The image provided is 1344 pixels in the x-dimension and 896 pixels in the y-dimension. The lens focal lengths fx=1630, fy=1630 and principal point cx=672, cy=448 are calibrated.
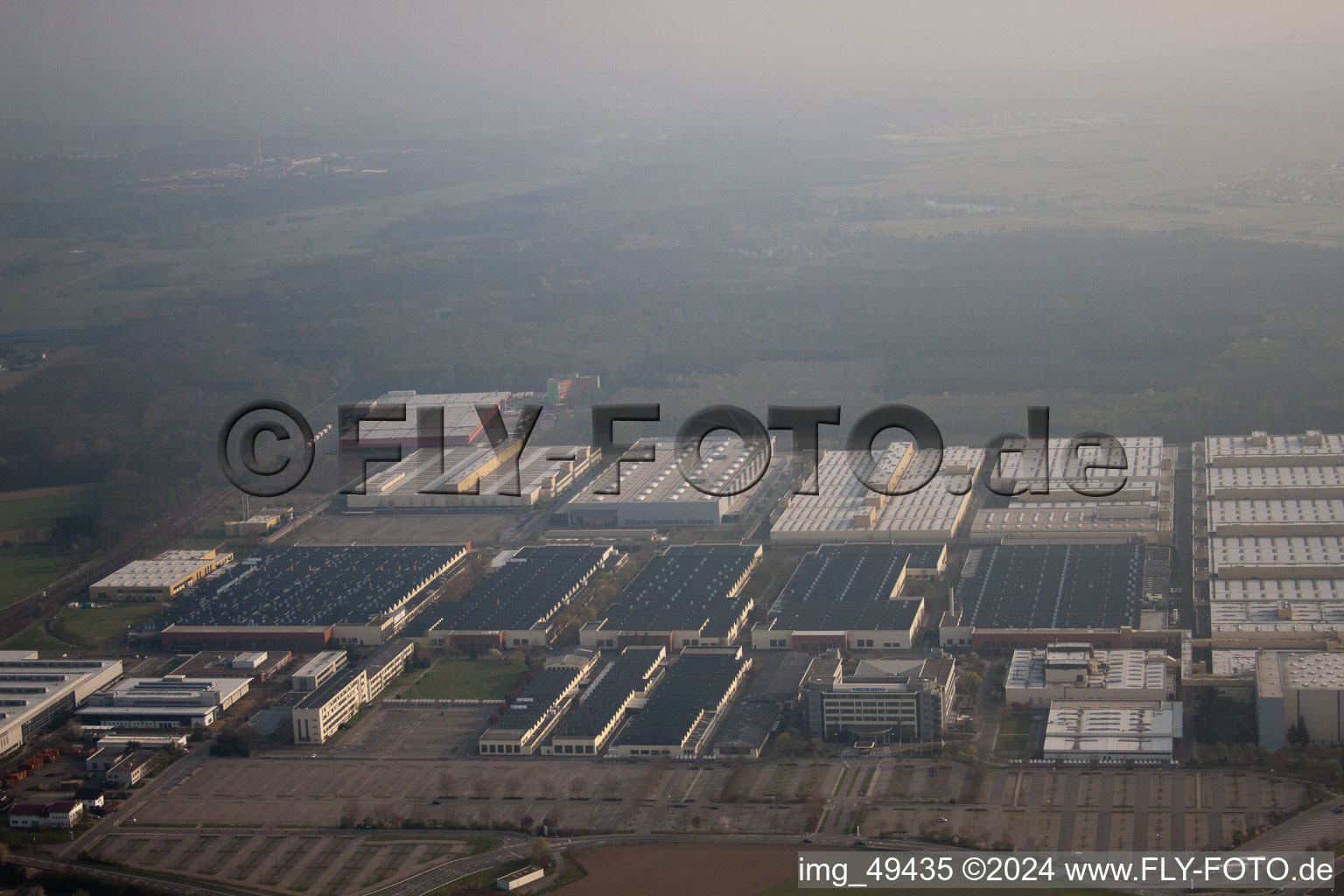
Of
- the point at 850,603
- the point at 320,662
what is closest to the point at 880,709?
the point at 850,603

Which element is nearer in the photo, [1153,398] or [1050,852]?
[1050,852]

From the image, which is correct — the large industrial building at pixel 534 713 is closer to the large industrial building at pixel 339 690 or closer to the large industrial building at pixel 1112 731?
the large industrial building at pixel 339 690

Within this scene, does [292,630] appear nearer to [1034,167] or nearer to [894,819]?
[894,819]

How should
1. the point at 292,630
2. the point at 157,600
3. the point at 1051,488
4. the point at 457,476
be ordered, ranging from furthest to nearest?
the point at 457,476 < the point at 1051,488 < the point at 157,600 < the point at 292,630

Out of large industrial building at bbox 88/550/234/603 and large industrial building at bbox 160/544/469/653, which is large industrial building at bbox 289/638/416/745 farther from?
large industrial building at bbox 88/550/234/603

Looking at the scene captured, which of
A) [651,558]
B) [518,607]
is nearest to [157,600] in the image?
[518,607]

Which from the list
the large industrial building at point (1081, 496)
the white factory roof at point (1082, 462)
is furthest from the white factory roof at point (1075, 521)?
the white factory roof at point (1082, 462)

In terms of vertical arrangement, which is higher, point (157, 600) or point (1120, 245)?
point (1120, 245)

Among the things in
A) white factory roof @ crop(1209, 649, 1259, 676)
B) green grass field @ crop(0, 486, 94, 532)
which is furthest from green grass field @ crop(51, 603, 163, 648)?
white factory roof @ crop(1209, 649, 1259, 676)
